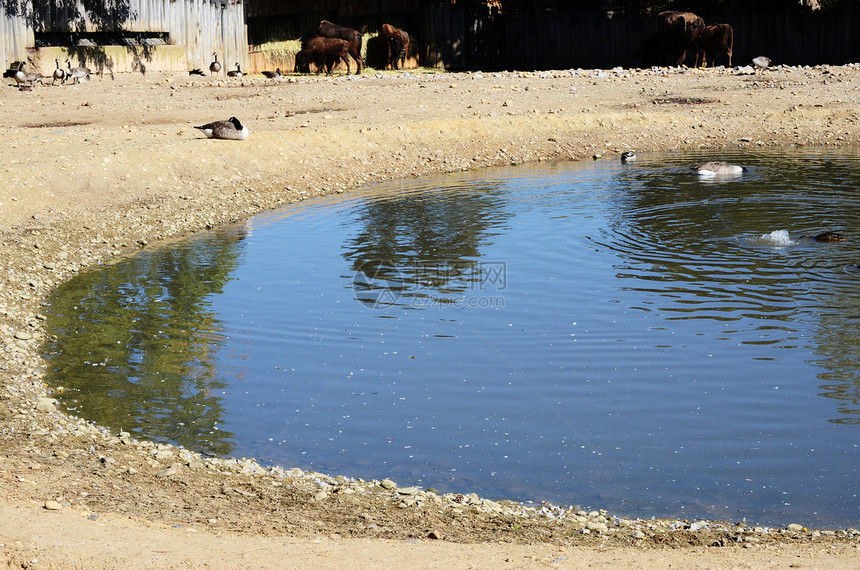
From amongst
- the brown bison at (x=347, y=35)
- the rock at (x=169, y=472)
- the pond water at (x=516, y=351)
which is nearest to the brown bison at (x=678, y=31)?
the brown bison at (x=347, y=35)

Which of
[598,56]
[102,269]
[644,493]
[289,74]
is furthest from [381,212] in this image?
[598,56]

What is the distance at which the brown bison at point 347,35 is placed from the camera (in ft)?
92.8

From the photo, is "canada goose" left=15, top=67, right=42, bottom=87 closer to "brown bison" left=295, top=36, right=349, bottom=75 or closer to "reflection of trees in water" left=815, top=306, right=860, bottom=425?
"brown bison" left=295, top=36, right=349, bottom=75

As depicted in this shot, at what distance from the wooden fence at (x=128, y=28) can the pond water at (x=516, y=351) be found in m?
12.0

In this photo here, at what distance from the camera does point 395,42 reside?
99.7 feet

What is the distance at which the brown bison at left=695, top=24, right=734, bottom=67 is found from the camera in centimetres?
2719

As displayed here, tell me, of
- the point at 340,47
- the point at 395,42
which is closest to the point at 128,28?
the point at 340,47

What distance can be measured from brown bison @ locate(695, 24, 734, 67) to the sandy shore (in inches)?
84.9

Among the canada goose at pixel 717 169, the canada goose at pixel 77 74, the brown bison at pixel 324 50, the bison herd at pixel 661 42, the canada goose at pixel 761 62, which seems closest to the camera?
the canada goose at pixel 717 169

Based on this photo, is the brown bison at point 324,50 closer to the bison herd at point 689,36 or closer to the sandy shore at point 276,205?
the sandy shore at point 276,205

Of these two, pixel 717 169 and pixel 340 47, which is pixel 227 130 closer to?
pixel 717 169

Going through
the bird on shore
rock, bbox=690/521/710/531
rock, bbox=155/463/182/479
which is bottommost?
rock, bbox=690/521/710/531

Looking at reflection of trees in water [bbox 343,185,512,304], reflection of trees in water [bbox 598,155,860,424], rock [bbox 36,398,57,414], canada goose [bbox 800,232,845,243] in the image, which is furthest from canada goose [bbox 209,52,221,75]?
rock [bbox 36,398,57,414]

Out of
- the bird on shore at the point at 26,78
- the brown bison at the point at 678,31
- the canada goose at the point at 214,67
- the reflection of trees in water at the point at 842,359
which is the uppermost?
the brown bison at the point at 678,31
